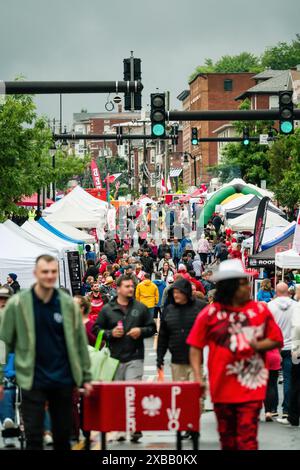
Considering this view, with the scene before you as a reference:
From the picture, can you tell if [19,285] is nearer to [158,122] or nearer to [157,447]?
[158,122]

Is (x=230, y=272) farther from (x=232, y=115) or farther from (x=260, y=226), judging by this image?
(x=260, y=226)

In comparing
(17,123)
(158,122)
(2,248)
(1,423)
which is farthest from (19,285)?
(17,123)

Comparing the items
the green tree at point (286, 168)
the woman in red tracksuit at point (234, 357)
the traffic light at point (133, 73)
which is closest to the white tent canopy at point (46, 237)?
the traffic light at point (133, 73)

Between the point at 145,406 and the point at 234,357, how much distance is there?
1.18m

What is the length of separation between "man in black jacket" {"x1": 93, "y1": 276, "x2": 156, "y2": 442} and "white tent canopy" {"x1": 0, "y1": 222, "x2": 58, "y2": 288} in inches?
443

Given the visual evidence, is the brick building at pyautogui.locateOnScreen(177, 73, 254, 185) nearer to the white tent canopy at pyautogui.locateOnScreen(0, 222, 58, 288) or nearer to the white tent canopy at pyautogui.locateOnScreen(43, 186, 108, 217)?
the white tent canopy at pyautogui.locateOnScreen(43, 186, 108, 217)

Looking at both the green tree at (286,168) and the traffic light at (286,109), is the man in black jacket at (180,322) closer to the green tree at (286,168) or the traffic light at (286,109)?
the traffic light at (286,109)

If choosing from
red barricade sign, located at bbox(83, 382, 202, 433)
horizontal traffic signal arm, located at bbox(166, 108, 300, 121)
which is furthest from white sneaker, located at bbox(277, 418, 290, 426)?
horizontal traffic signal arm, located at bbox(166, 108, 300, 121)

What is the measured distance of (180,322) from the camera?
13977 millimetres

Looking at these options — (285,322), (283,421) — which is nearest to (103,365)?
(283,421)

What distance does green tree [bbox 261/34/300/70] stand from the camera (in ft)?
597

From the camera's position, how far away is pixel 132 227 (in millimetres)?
65875

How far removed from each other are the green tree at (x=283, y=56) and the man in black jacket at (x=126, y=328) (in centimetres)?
16913
